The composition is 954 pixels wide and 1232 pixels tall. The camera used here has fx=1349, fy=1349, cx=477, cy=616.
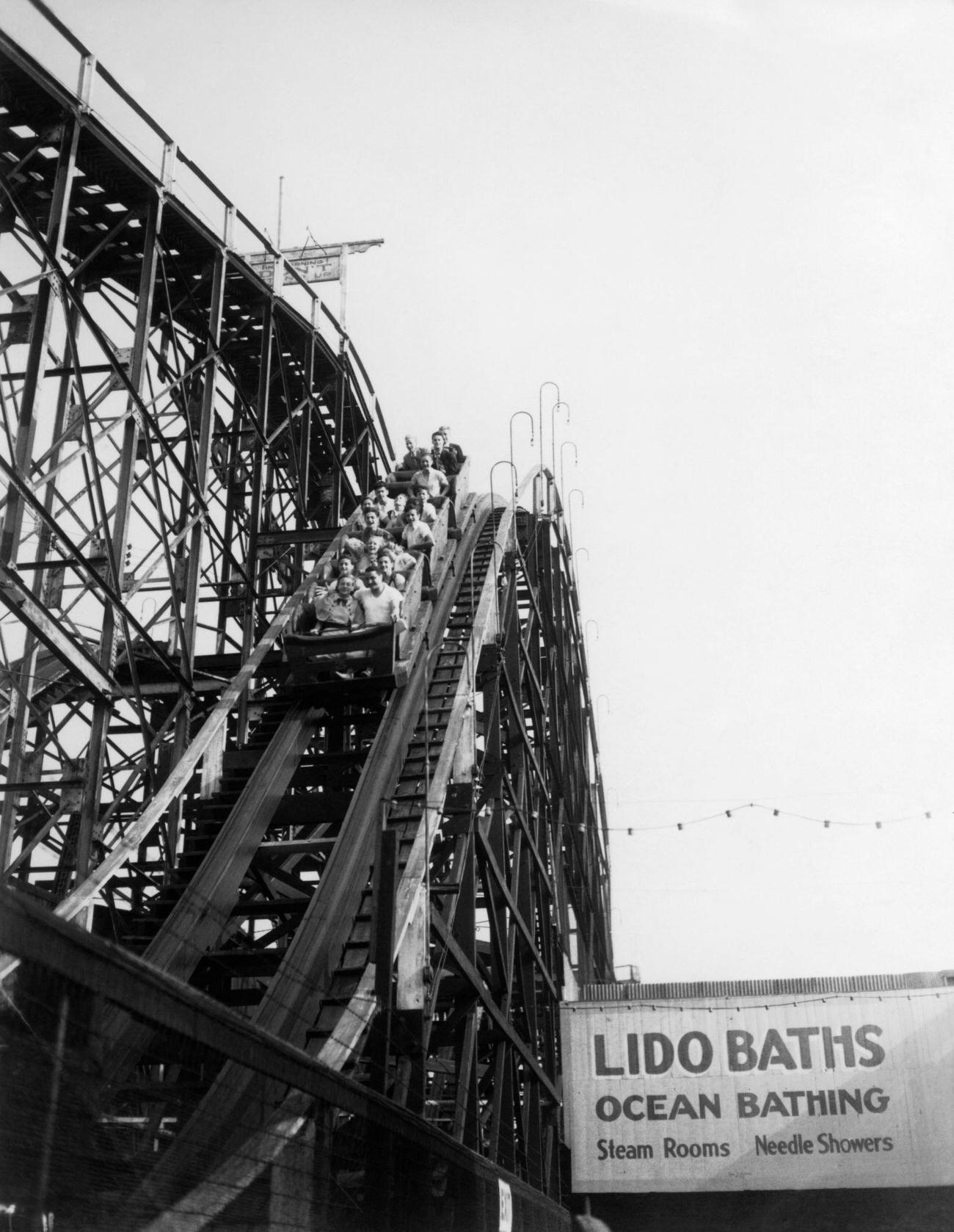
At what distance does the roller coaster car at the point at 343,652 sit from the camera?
12297 mm

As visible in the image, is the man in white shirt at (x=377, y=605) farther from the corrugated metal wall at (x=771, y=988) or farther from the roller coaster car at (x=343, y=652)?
the corrugated metal wall at (x=771, y=988)

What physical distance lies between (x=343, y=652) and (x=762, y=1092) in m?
10.0

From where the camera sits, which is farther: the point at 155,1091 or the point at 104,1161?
the point at 155,1091

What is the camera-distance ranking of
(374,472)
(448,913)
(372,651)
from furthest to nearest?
(374,472), (372,651), (448,913)

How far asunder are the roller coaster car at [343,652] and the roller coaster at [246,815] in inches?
1.2

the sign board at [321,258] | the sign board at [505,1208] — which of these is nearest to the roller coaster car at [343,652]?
the sign board at [505,1208]

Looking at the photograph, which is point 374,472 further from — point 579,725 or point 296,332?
point 579,725

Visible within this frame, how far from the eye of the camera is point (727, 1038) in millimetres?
18766

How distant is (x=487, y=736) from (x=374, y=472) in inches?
345

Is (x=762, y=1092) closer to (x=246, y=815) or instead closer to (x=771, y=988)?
(x=771, y=988)

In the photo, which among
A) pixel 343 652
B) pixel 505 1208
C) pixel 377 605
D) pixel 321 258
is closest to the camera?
pixel 505 1208

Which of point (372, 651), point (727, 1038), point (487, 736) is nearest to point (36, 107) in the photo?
point (372, 651)

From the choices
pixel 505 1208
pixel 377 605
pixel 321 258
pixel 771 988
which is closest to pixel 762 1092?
pixel 771 988

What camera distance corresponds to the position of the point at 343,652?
1234 centimetres
